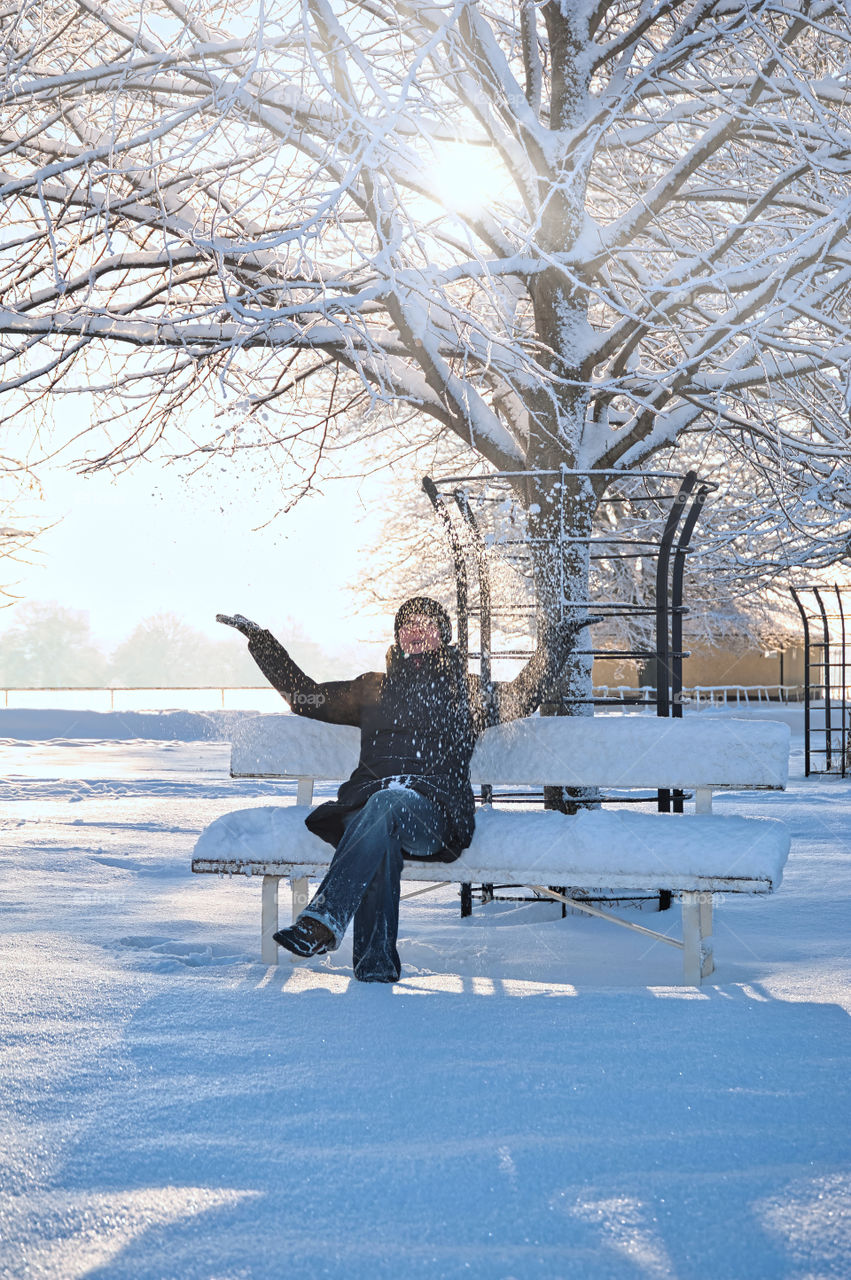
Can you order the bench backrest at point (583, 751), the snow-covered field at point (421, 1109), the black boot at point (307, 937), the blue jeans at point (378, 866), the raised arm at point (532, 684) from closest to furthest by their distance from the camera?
the snow-covered field at point (421, 1109)
the black boot at point (307, 937)
the blue jeans at point (378, 866)
the bench backrest at point (583, 751)
the raised arm at point (532, 684)

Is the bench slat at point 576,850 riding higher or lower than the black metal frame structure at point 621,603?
lower

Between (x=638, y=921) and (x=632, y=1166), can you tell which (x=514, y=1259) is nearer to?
(x=632, y=1166)

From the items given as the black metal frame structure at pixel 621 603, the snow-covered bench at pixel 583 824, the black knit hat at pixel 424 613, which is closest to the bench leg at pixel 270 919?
the snow-covered bench at pixel 583 824

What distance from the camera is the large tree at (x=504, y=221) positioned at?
5676 millimetres

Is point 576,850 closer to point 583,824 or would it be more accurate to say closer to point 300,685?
point 583,824

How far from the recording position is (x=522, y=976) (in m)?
4.57

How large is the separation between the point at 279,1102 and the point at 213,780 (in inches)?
437

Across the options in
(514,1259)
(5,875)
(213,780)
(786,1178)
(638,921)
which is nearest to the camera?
(514,1259)

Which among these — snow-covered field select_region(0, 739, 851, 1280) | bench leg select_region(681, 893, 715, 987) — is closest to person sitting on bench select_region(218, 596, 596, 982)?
snow-covered field select_region(0, 739, 851, 1280)

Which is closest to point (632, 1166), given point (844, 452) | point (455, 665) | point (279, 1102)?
point (279, 1102)

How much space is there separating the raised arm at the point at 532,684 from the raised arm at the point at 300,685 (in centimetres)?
60

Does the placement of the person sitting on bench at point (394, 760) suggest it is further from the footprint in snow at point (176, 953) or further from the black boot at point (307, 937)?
the footprint in snow at point (176, 953)

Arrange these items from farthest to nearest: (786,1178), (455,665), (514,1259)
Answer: (455,665)
(786,1178)
(514,1259)

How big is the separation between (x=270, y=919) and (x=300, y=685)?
963 millimetres
